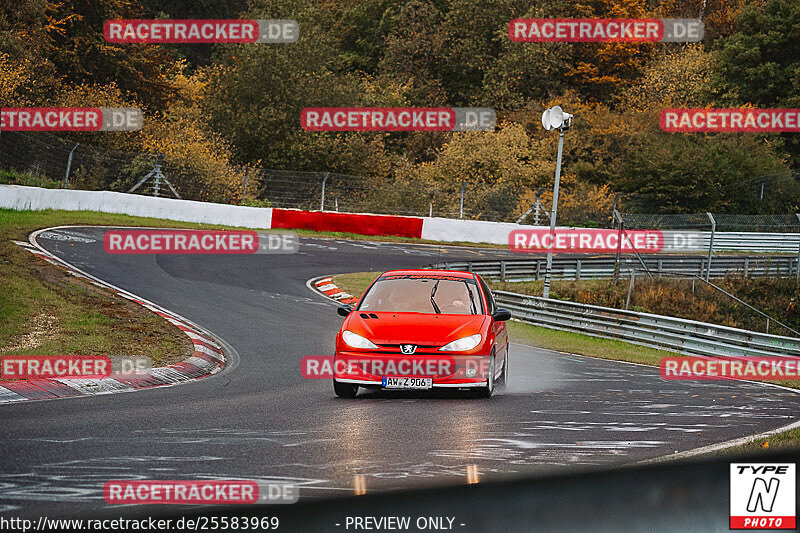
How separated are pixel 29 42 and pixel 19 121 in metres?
9.33

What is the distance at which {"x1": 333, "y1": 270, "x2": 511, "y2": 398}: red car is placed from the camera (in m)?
10.0

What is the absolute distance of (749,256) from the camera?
35.8 m

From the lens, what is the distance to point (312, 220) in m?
39.1

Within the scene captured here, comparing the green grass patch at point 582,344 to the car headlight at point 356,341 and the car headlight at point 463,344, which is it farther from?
the car headlight at point 356,341

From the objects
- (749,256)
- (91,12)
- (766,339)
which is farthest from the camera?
(91,12)

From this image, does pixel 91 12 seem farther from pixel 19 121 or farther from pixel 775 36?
pixel 775 36

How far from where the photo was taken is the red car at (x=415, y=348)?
10.0m

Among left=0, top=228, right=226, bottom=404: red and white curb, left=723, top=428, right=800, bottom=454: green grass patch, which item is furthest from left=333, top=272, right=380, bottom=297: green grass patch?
left=723, top=428, right=800, bottom=454: green grass patch

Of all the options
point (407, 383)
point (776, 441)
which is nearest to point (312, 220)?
point (407, 383)

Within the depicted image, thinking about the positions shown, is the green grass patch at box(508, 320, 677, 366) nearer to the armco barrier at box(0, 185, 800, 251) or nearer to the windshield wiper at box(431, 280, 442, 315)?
the windshield wiper at box(431, 280, 442, 315)

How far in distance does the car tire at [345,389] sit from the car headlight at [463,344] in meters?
1.09

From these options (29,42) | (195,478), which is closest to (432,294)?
(195,478)

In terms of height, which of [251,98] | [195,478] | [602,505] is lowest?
[195,478]

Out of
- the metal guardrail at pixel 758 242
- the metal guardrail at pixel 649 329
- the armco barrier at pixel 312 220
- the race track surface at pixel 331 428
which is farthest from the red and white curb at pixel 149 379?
the metal guardrail at pixel 758 242
